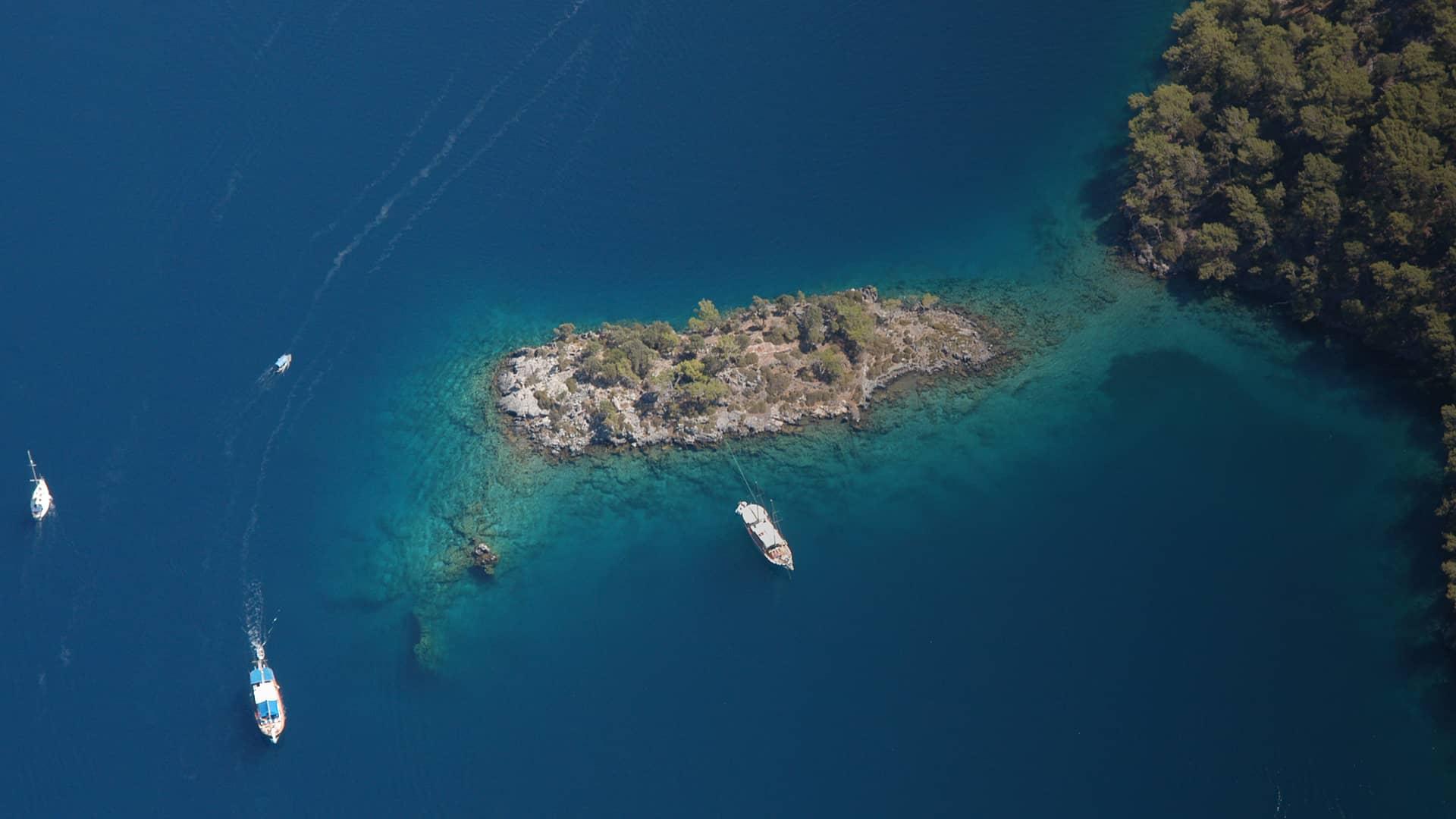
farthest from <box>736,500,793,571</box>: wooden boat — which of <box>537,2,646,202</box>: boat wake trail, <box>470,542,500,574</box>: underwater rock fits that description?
<box>537,2,646,202</box>: boat wake trail

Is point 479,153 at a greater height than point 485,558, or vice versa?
point 479,153

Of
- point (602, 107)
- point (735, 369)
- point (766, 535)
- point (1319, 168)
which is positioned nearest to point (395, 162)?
point (602, 107)

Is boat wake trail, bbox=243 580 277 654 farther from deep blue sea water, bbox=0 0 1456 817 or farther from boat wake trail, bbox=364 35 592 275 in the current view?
boat wake trail, bbox=364 35 592 275

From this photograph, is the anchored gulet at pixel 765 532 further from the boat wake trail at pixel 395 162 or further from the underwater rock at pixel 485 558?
the boat wake trail at pixel 395 162

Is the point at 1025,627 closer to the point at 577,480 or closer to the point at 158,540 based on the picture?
the point at 577,480

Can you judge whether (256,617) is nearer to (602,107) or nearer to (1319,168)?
(602,107)

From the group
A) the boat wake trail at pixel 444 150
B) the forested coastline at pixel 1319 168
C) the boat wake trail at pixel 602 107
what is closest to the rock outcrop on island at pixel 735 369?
the boat wake trail at pixel 602 107
